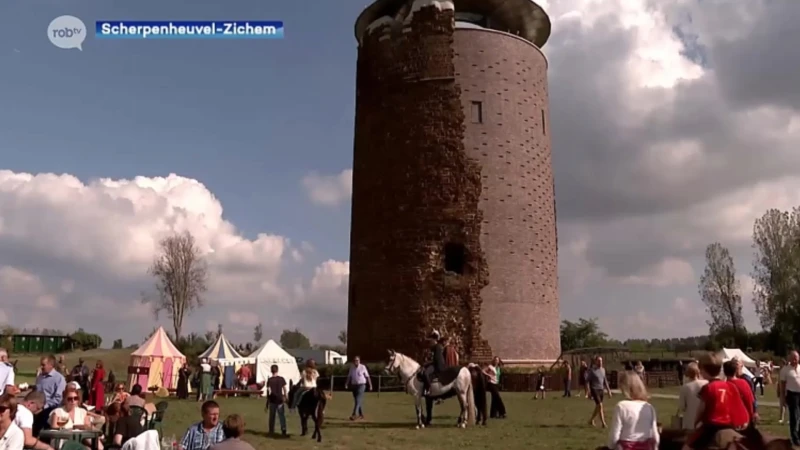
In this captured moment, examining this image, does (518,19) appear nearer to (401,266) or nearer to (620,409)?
(401,266)

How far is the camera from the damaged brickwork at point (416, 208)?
24.9m

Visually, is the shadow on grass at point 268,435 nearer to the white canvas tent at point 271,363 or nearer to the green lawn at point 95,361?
the white canvas tent at point 271,363

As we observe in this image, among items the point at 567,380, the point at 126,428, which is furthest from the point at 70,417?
the point at 567,380

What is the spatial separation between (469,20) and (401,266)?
10.6 m

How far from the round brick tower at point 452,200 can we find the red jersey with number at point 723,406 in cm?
1878

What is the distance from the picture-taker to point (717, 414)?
5801mm

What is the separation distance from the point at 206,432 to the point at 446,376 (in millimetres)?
7462

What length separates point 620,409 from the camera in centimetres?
559

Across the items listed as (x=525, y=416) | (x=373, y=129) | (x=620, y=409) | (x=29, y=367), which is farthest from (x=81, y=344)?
(x=620, y=409)

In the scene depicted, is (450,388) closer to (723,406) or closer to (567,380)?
(723,406)

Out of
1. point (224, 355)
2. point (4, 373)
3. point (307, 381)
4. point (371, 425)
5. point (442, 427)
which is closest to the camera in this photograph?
point (4, 373)

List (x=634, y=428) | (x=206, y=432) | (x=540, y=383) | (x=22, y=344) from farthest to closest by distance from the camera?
(x=22, y=344) → (x=540, y=383) → (x=206, y=432) → (x=634, y=428)

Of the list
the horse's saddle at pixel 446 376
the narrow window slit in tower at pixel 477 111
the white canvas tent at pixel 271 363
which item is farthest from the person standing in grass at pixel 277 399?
the narrow window slit in tower at pixel 477 111

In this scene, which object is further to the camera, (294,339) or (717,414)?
(294,339)
